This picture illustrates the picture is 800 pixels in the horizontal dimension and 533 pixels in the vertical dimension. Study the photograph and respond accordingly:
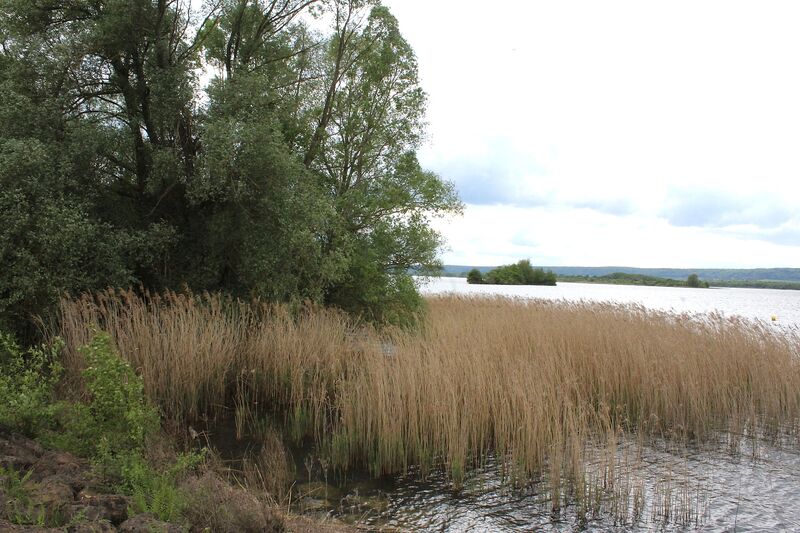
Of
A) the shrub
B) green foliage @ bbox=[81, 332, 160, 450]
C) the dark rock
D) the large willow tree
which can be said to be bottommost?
the shrub

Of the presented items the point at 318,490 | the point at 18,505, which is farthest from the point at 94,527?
the point at 318,490

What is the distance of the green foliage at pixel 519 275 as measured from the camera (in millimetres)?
68625

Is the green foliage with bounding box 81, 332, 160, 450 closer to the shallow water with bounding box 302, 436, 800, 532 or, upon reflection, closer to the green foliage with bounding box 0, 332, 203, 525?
the green foliage with bounding box 0, 332, 203, 525

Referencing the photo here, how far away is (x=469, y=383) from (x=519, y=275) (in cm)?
6358

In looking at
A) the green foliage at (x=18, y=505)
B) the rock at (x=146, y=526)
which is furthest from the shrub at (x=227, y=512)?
the green foliage at (x=18, y=505)

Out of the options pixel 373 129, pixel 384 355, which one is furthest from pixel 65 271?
pixel 373 129

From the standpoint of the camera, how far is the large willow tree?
948cm

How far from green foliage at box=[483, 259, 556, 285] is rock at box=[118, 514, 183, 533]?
66.1 m

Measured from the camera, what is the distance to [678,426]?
7242mm

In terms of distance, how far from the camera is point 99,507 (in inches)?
148

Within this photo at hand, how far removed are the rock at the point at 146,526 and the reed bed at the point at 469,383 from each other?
2.84 m

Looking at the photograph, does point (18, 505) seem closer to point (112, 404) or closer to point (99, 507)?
point (99, 507)

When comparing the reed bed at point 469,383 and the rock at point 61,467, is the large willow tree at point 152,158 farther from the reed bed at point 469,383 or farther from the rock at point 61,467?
the rock at point 61,467

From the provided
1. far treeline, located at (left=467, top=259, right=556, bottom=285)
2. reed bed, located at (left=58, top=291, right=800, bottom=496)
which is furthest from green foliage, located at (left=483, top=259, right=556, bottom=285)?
reed bed, located at (left=58, top=291, right=800, bottom=496)
